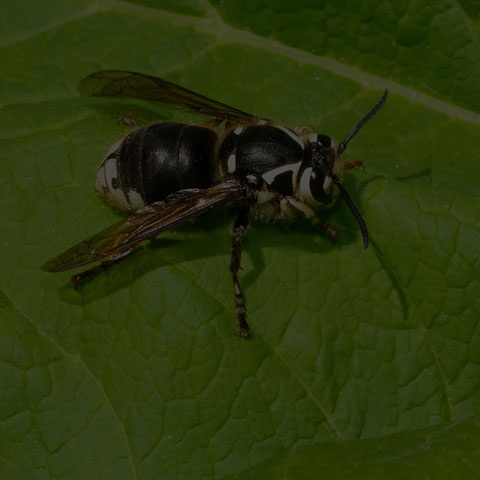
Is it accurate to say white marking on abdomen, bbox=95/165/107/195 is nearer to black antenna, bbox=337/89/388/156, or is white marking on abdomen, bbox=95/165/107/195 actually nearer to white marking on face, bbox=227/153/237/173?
white marking on face, bbox=227/153/237/173

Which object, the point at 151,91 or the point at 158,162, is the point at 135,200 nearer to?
the point at 158,162

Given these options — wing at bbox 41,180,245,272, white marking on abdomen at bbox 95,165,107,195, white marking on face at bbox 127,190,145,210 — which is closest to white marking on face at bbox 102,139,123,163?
white marking on abdomen at bbox 95,165,107,195

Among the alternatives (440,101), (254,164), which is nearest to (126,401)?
(254,164)

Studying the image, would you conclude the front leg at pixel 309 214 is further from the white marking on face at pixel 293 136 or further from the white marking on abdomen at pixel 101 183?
the white marking on abdomen at pixel 101 183

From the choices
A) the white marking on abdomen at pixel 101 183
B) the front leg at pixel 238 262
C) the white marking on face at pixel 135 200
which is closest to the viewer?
the front leg at pixel 238 262

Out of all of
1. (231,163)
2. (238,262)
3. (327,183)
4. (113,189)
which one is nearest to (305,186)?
(327,183)

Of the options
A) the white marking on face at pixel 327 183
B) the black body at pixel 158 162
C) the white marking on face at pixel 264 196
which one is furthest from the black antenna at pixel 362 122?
the black body at pixel 158 162

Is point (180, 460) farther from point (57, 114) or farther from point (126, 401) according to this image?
point (57, 114)
